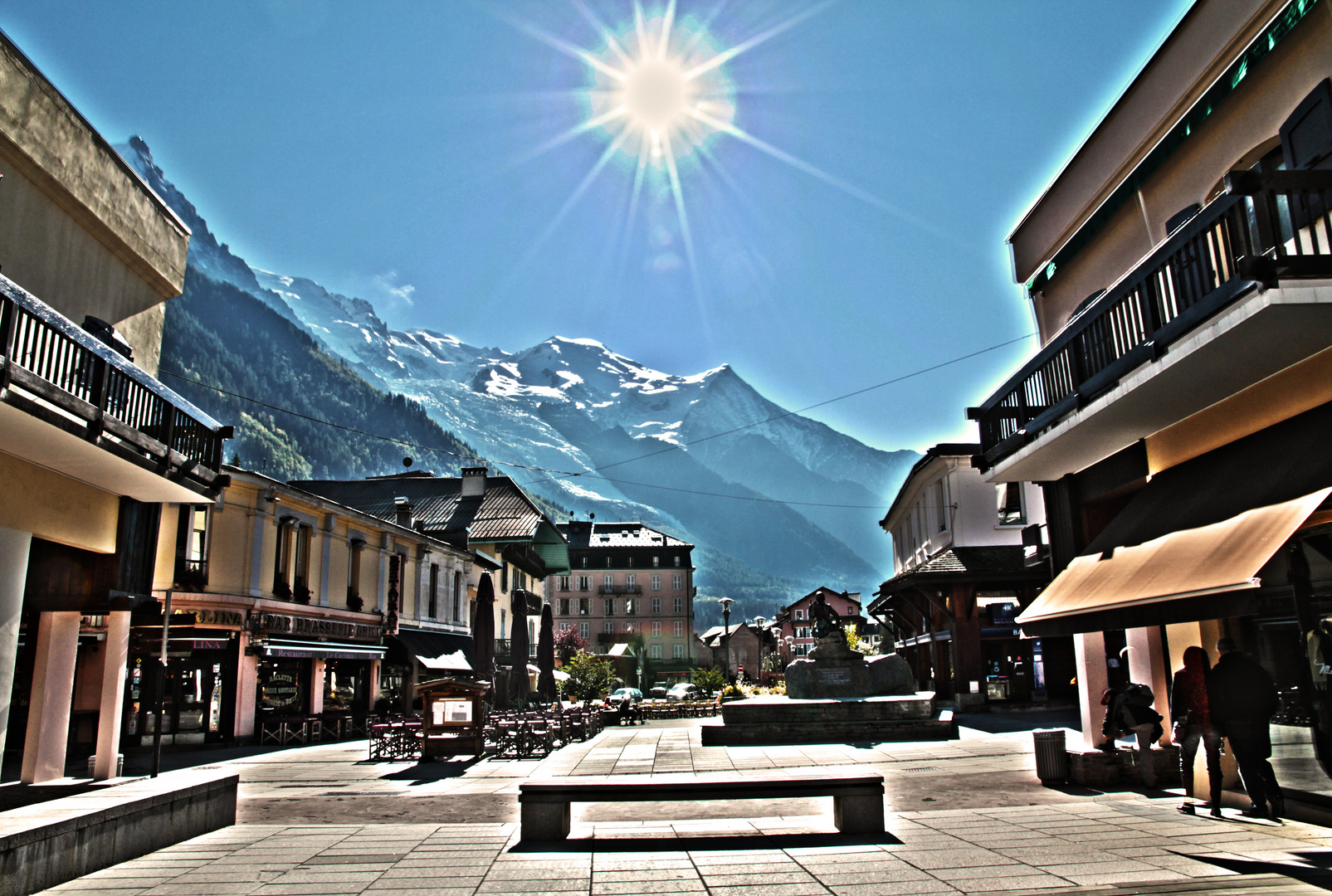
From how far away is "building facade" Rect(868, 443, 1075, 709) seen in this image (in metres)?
29.4

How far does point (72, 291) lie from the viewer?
1132 centimetres

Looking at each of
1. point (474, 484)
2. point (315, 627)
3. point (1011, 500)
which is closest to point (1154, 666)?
point (1011, 500)

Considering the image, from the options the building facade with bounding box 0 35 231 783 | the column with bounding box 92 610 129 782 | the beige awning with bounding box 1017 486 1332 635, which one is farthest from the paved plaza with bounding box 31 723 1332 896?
the building facade with bounding box 0 35 231 783

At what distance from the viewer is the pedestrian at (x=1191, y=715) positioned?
340 inches

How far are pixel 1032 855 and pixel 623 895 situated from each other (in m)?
3.34

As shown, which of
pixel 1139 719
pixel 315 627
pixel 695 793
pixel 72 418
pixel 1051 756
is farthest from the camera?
pixel 315 627

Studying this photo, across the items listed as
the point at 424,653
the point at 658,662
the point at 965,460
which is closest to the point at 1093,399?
the point at 965,460

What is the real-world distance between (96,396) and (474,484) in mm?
42385

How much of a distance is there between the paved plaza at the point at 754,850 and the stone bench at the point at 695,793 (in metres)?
0.23

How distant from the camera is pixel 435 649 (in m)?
34.7

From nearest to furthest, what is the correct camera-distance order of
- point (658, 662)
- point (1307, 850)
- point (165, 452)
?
point (1307, 850) < point (165, 452) < point (658, 662)

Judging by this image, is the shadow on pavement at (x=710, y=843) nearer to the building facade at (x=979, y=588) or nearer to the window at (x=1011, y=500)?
the building facade at (x=979, y=588)

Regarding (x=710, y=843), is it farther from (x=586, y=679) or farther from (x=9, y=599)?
(x=586, y=679)

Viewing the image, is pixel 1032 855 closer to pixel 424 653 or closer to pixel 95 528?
pixel 95 528
